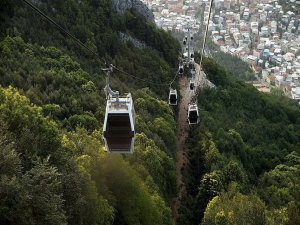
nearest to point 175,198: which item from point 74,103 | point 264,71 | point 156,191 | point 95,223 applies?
point 156,191

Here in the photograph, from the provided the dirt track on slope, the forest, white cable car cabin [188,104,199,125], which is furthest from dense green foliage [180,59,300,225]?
white cable car cabin [188,104,199,125]

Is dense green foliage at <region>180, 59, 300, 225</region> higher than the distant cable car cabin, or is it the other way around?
the distant cable car cabin

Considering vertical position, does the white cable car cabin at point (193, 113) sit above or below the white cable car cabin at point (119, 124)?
below

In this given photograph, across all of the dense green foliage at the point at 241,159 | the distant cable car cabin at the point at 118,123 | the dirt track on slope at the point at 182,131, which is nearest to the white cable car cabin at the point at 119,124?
the distant cable car cabin at the point at 118,123

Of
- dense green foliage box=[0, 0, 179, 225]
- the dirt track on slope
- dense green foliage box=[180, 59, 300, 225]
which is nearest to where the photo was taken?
dense green foliage box=[0, 0, 179, 225]

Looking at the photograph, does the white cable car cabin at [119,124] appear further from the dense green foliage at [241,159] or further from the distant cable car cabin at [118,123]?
the dense green foliage at [241,159]

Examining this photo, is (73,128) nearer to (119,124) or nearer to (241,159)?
(119,124)

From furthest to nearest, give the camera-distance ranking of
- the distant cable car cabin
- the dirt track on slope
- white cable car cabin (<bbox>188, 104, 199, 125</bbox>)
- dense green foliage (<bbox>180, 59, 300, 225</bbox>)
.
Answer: white cable car cabin (<bbox>188, 104, 199, 125</bbox>), the dirt track on slope, dense green foliage (<bbox>180, 59, 300, 225</bbox>), the distant cable car cabin

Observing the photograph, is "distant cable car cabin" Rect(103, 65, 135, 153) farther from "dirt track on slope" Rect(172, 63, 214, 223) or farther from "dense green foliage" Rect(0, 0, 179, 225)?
"dirt track on slope" Rect(172, 63, 214, 223)
